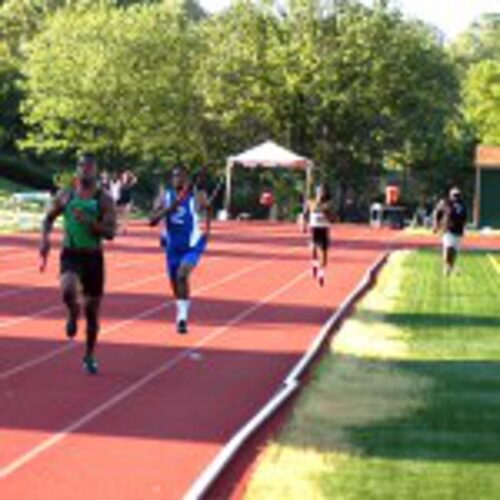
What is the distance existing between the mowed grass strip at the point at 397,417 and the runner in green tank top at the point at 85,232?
7.36ft

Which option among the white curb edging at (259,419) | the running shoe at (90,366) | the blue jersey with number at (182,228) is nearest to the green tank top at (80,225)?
the running shoe at (90,366)

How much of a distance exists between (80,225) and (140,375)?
1.63 m

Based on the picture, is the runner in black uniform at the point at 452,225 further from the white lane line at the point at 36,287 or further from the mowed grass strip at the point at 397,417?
the mowed grass strip at the point at 397,417

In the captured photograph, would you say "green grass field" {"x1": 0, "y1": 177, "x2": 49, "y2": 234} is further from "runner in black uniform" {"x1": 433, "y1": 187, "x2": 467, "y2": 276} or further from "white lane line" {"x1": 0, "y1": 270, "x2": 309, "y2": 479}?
"white lane line" {"x1": 0, "y1": 270, "x2": 309, "y2": 479}

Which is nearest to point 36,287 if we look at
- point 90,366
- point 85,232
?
point 90,366

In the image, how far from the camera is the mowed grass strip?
9789 mm

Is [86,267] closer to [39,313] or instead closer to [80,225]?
[80,225]

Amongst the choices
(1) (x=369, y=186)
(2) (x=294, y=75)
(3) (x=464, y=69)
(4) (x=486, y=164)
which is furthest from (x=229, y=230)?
(3) (x=464, y=69)

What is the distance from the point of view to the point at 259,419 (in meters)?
11.9

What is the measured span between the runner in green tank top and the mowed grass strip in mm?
2244

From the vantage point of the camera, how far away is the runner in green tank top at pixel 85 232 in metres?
13.9

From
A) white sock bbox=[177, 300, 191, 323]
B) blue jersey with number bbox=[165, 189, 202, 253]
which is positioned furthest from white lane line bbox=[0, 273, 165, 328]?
blue jersey with number bbox=[165, 189, 202, 253]

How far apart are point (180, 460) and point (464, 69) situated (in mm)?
125751

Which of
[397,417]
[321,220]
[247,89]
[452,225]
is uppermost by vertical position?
[247,89]
